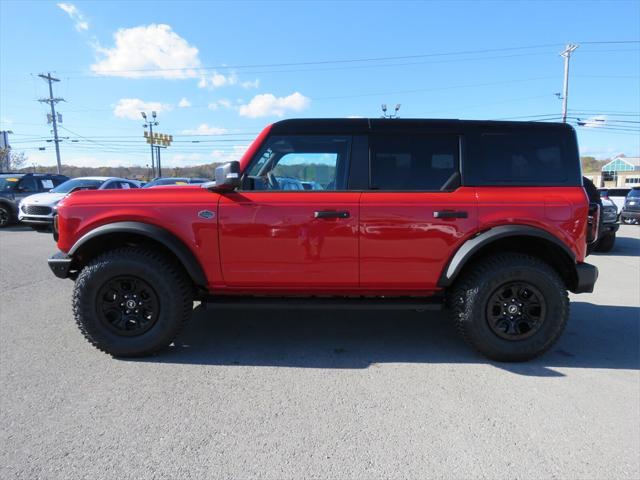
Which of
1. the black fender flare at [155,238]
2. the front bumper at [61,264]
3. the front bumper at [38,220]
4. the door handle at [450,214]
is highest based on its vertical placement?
the door handle at [450,214]

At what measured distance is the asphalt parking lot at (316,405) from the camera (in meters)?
2.11

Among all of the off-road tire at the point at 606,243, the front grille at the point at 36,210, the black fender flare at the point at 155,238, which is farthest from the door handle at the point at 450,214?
the front grille at the point at 36,210

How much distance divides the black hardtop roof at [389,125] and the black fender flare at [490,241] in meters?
0.89

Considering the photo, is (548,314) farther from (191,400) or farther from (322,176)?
(191,400)

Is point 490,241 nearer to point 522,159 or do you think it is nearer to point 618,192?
point 522,159

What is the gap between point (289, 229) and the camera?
3.19 meters

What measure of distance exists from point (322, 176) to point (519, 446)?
239 cm

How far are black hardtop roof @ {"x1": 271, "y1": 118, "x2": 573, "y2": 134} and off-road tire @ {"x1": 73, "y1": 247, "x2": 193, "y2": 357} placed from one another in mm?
1535

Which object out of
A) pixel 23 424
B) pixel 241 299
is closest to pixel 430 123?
pixel 241 299

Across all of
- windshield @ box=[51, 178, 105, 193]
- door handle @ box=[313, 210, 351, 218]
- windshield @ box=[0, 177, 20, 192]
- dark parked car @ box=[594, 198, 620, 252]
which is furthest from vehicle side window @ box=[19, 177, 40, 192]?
dark parked car @ box=[594, 198, 620, 252]

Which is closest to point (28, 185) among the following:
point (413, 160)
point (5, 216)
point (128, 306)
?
point (5, 216)

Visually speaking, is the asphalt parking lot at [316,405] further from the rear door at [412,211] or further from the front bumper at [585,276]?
the rear door at [412,211]

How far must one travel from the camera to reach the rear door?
319 cm

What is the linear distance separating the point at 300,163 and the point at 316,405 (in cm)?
197
